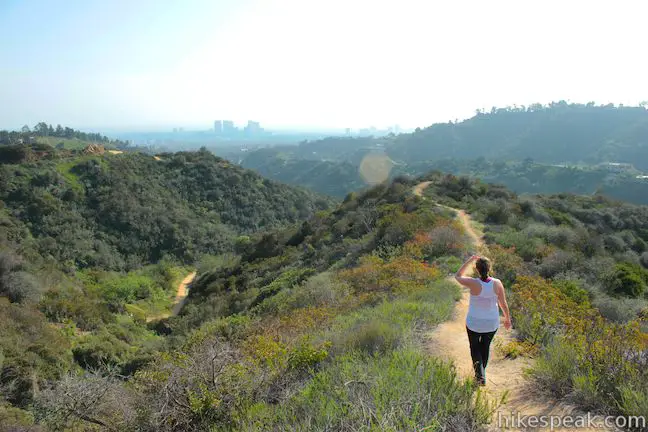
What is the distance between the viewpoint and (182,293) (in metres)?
31.4

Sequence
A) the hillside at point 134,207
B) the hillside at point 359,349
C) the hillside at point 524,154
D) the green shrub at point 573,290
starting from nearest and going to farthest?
the hillside at point 359,349
the green shrub at point 573,290
the hillside at point 134,207
the hillside at point 524,154

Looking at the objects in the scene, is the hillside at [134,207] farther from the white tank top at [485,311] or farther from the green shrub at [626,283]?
the green shrub at [626,283]

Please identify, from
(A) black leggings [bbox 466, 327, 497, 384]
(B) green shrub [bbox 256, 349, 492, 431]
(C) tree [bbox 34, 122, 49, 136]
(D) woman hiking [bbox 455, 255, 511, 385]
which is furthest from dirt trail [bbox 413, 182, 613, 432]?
(C) tree [bbox 34, 122, 49, 136]

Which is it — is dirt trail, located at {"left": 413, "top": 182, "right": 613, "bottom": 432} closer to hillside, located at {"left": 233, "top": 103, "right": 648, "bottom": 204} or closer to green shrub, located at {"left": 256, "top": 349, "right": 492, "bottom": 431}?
green shrub, located at {"left": 256, "top": 349, "right": 492, "bottom": 431}

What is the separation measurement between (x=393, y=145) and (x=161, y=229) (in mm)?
135238

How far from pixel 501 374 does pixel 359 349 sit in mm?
1790

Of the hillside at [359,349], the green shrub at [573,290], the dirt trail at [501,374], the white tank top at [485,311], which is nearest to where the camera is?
the hillside at [359,349]

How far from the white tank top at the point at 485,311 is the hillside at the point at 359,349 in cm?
61

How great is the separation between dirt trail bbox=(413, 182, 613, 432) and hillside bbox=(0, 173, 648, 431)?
170mm

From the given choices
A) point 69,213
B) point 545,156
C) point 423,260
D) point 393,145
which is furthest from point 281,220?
point 393,145

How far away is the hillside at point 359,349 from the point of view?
342cm

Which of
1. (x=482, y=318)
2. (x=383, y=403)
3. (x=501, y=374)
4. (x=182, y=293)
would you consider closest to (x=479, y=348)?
(x=482, y=318)

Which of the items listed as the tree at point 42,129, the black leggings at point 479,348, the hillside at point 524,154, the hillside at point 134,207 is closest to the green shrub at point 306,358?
the black leggings at point 479,348

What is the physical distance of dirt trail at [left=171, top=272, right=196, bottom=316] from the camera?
92.5 ft
